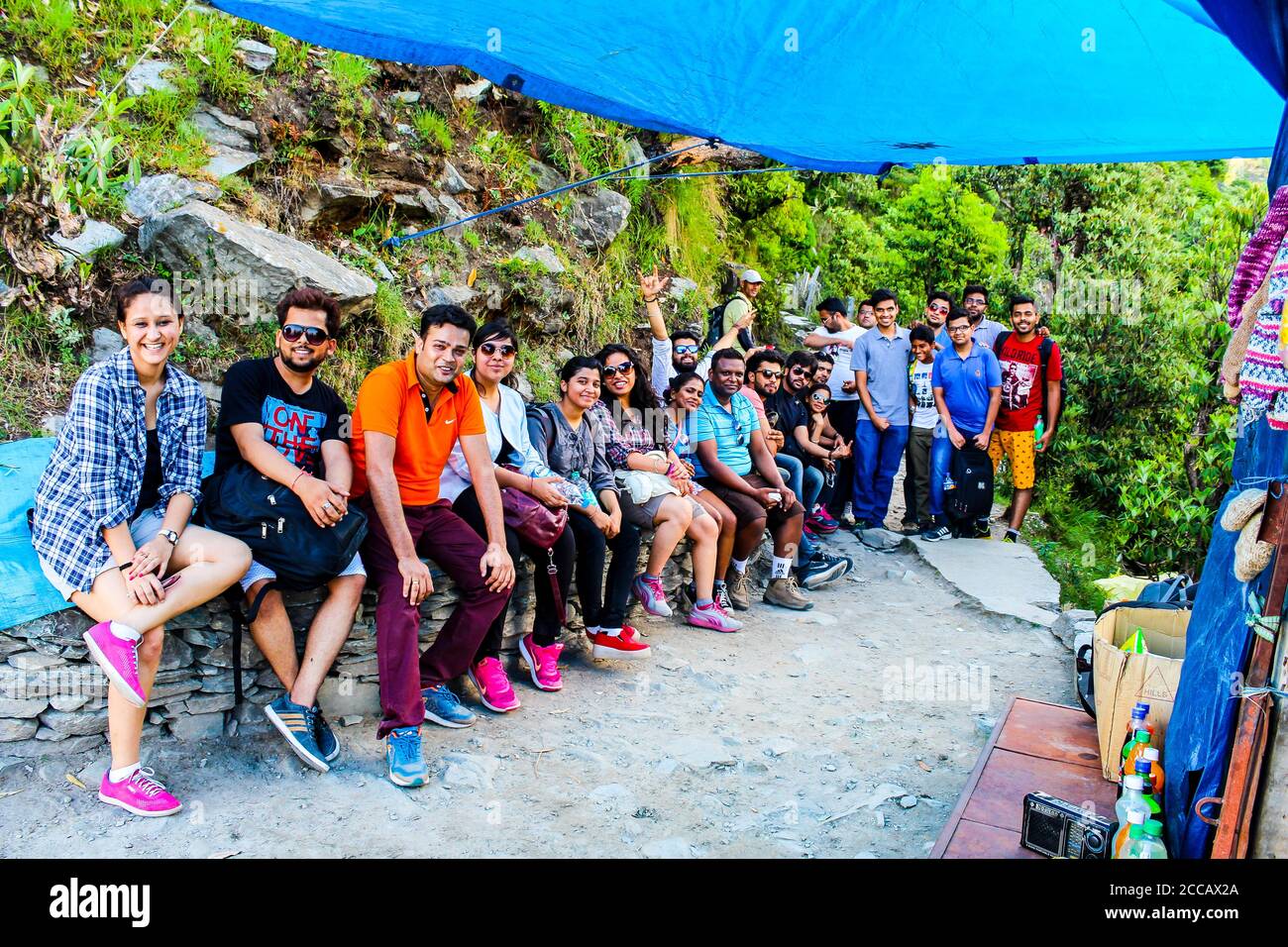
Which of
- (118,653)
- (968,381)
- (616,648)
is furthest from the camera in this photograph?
(968,381)

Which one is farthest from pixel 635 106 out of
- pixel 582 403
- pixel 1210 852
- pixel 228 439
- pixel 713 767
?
pixel 1210 852

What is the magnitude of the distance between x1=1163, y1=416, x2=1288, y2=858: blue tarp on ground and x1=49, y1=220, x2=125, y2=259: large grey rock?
5542mm

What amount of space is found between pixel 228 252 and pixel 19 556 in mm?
2431

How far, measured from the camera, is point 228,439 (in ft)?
12.8

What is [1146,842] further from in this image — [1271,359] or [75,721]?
[75,721]

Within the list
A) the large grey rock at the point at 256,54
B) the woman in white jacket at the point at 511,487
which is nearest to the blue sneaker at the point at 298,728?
the woman in white jacket at the point at 511,487

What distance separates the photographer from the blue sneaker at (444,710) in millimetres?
4281

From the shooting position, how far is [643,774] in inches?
158

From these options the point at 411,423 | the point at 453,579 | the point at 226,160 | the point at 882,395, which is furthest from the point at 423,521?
the point at 882,395

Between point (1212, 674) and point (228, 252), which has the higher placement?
point (228, 252)

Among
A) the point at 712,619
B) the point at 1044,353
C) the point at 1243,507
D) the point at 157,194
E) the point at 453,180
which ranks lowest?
the point at 712,619

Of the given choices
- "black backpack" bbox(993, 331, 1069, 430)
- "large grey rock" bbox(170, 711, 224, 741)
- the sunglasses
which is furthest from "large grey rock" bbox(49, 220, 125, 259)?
"black backpack" bbox(993, 331, 1069, 430)

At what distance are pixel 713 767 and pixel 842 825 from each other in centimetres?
63

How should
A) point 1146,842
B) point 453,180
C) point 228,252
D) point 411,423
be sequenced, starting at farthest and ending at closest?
1. point 453,180
2. point 228,252
3. point 411,423
4. point 1146,842
